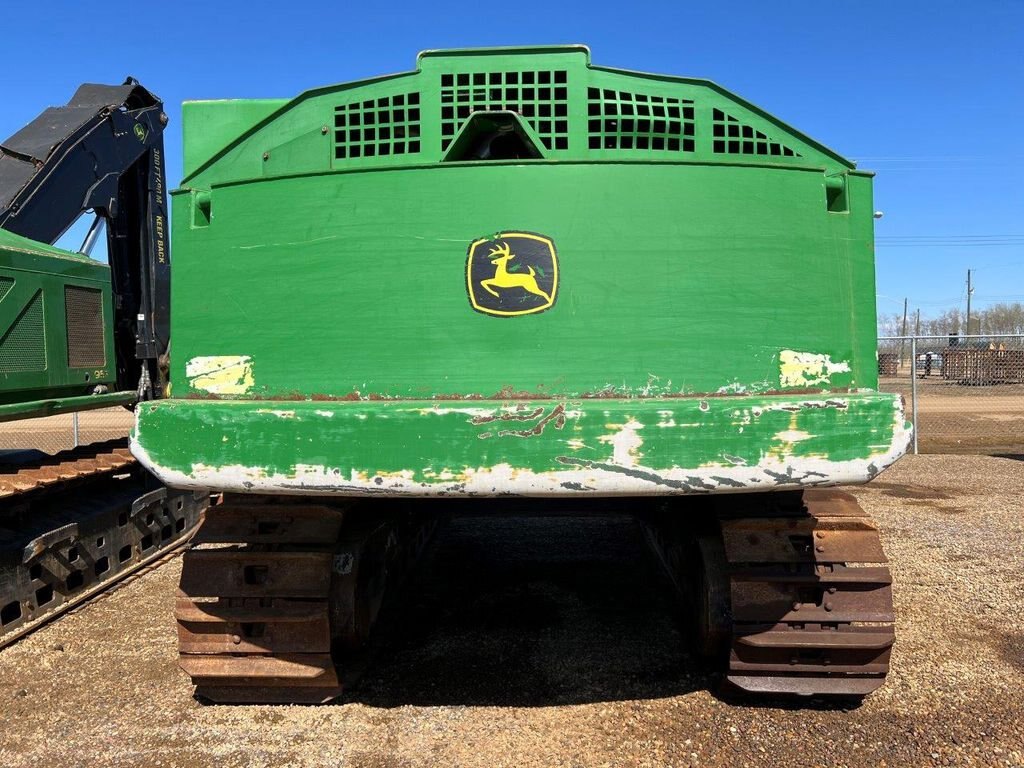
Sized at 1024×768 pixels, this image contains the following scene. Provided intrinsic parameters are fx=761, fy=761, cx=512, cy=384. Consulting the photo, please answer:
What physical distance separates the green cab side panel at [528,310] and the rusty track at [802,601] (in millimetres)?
877

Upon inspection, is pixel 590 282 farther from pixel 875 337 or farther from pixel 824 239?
pixel 875 337

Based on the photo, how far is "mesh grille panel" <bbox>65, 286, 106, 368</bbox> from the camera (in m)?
5.64

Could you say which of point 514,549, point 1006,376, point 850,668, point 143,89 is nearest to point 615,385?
point 850,668

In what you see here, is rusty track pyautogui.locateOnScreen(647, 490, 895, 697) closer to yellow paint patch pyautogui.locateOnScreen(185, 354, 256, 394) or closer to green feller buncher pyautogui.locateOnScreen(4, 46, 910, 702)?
green feller buncher pyautogui.locateOnScreen(4, 46, 910, 702)

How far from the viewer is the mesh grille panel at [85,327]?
5.64 m

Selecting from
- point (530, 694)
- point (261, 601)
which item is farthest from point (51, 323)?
point (530, 694)

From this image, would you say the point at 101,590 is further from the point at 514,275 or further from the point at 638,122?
the point at 638,122

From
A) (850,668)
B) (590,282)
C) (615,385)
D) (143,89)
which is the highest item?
(143,89)

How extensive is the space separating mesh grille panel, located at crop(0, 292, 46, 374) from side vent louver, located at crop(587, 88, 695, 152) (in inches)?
168

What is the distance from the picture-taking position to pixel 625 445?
2467mm

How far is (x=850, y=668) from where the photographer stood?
10.6 ft

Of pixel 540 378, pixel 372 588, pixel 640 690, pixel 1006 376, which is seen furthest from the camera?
pixel 1006 376

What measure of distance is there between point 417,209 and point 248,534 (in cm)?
165

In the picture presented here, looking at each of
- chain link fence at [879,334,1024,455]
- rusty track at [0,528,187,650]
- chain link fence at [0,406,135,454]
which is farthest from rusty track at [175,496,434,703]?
chain link fence at [0,406,135,454]
